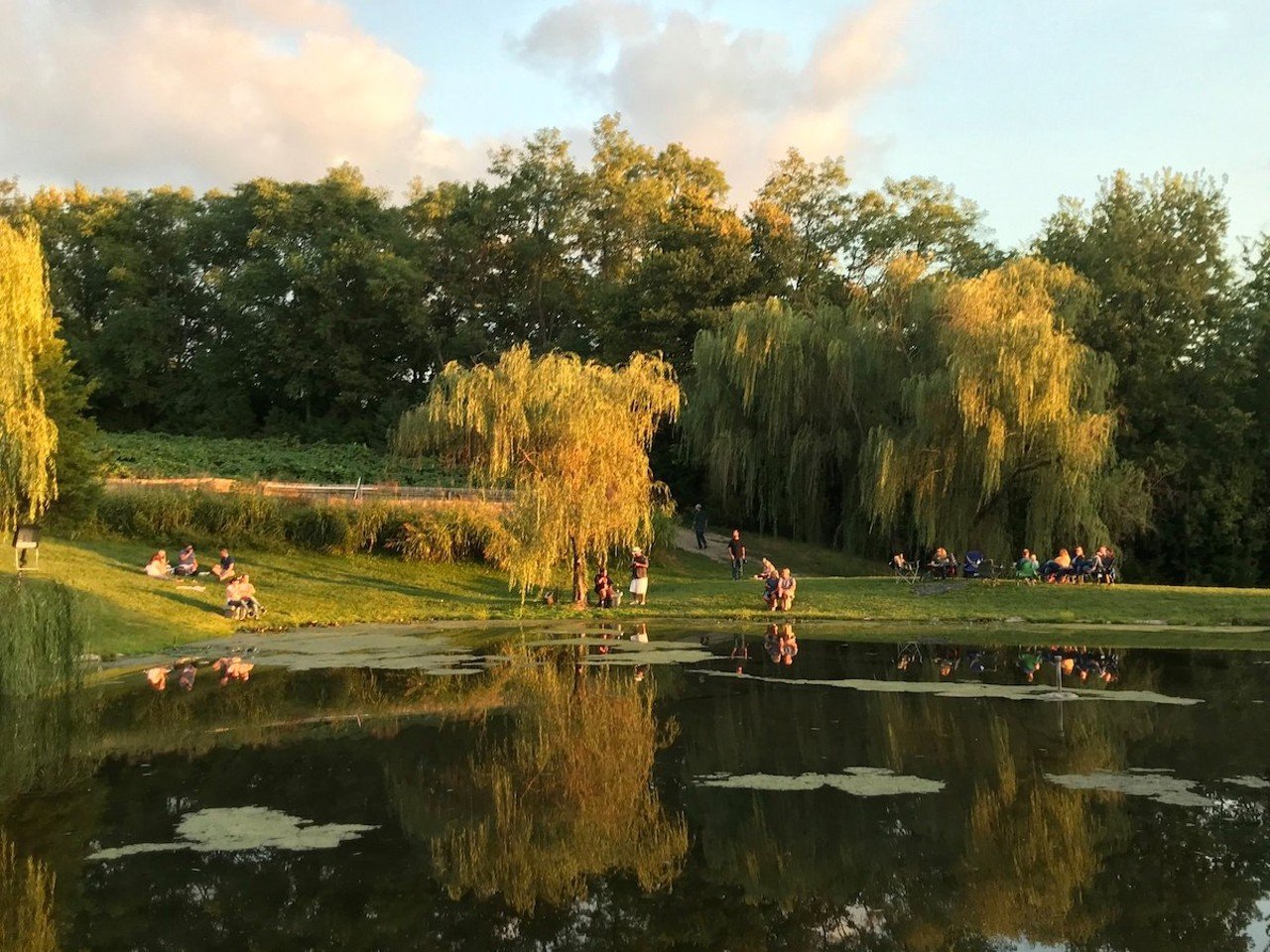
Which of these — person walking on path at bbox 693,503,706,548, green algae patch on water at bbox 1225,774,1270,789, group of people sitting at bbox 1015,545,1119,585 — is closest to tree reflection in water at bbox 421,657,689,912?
green algae patch on water at bbox 1225,774,1270,789

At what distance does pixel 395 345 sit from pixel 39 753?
52.9 m

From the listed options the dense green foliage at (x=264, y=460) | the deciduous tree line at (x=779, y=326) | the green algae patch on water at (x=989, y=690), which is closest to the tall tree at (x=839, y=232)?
the deciduous tree line at (x=779, y=326)

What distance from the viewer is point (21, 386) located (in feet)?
68.0

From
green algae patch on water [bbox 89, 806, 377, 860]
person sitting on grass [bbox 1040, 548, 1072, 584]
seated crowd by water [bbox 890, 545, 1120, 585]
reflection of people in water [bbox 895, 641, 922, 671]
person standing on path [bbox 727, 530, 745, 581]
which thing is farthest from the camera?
person standing on path [bbox 727, 530, 745, 581]

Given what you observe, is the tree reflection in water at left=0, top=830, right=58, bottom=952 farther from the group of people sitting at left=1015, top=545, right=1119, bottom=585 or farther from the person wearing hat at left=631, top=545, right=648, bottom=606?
the group of people sitting at left=1015, top=545, right=1119, bottom=585

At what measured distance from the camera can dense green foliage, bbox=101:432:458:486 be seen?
145 feet

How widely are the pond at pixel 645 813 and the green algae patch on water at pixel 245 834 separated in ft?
0.09

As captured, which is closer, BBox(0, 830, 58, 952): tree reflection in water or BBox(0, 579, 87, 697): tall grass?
BBox(0, 830, 58, 952): tree reflection in water

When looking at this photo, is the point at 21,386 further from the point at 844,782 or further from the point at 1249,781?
the point at 1249,781

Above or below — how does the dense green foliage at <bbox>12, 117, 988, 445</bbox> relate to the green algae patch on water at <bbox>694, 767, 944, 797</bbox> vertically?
above

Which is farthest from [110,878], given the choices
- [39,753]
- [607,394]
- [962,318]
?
[962,318]

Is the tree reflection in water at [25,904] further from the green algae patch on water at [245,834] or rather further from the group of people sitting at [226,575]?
the group of people sitting at [226,575]

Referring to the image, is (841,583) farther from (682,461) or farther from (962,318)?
(682,461)

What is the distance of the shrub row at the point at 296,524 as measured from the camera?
2945 centimetres
